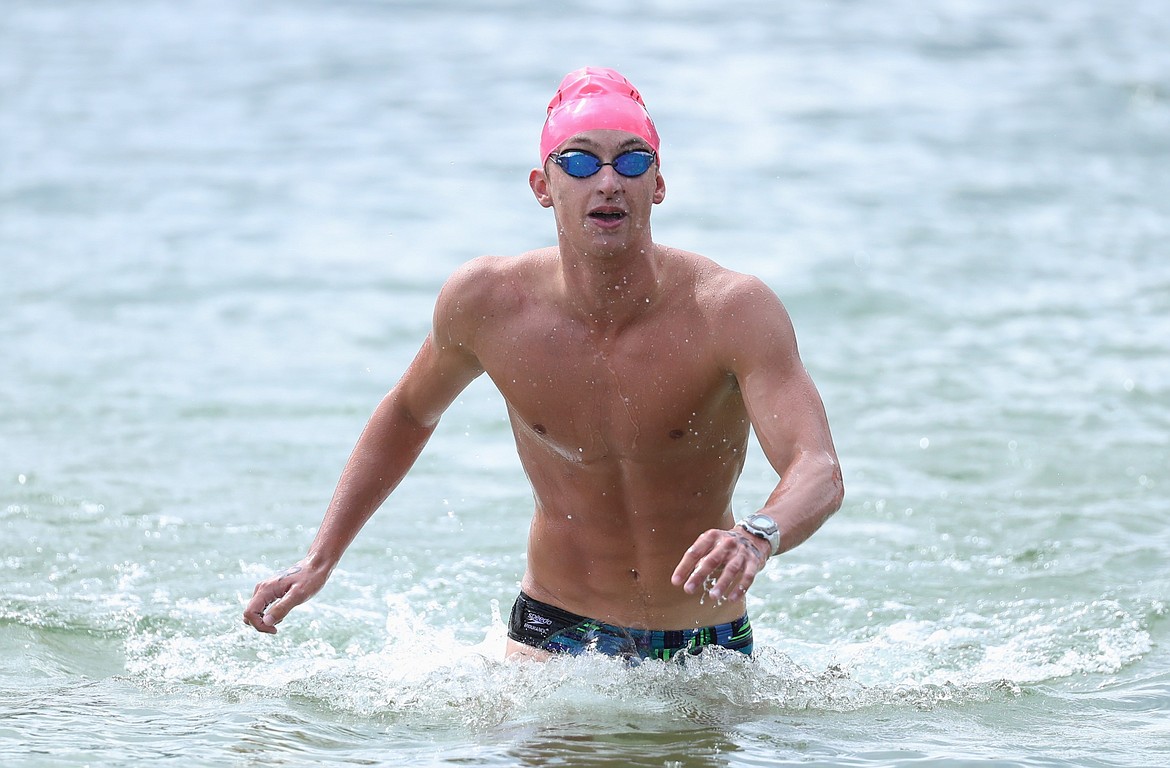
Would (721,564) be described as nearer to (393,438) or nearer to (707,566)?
(707,566)

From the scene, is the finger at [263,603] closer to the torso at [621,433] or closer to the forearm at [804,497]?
the torso at [621,433]

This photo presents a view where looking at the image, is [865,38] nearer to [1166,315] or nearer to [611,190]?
[1166,315]

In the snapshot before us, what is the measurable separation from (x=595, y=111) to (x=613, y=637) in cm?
146

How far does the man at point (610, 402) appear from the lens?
398 cm

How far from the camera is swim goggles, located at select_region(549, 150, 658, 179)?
13.2 feet

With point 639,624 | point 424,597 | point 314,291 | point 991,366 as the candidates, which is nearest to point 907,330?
point 991,366

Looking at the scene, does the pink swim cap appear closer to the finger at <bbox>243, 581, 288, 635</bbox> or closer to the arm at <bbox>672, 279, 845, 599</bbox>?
the arm at <bbox>672, 279, 845, 599</bbox>

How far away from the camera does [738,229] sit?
1333 cm

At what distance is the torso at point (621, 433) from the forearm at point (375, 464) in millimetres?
343

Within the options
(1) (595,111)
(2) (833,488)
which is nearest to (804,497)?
(2) (833,488)

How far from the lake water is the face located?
47.4 inches

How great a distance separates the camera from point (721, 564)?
3316 mm

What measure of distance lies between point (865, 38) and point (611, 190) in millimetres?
18358

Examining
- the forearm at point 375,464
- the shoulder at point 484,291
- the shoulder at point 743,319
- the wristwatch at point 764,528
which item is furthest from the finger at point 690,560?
the forearm at point 375,464
